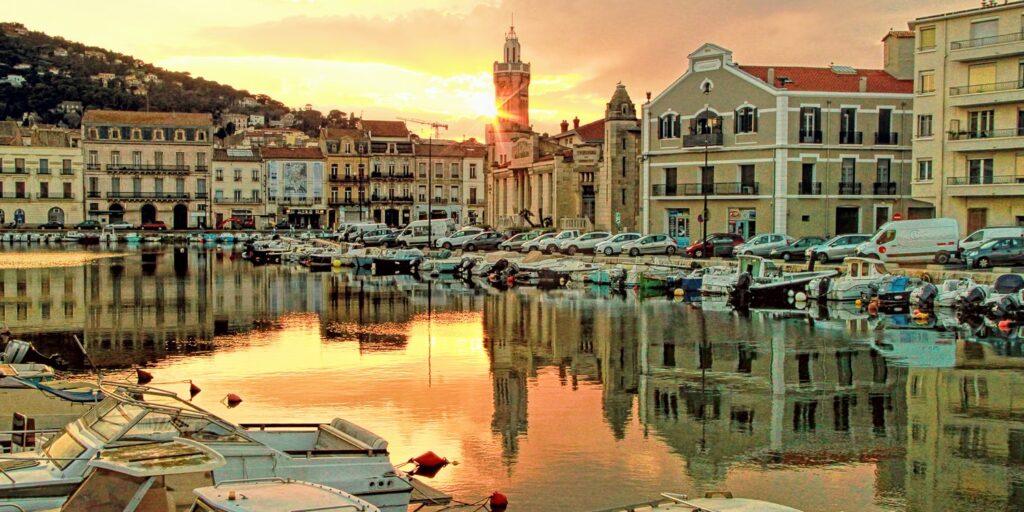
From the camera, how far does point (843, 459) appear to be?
637 inches

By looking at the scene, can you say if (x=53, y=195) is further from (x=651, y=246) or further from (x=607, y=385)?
(x=607, y=385)

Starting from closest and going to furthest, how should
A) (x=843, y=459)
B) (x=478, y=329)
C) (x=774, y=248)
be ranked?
(x=843, y=459) < (x=478, y=329) < (x=774, y=248)

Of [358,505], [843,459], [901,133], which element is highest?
[901,133]

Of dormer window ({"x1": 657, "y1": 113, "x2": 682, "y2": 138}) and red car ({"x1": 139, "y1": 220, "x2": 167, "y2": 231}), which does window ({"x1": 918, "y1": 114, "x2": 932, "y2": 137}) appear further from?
red car ({"x1": 139, "y1": 220, "x2": 167, "y2": 231})

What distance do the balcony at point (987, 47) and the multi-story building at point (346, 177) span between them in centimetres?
6685

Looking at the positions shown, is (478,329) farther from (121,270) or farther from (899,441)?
(121,270)

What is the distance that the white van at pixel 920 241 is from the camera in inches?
1655

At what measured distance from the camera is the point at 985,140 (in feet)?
159

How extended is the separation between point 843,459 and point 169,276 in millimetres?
43984

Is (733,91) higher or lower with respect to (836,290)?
higher

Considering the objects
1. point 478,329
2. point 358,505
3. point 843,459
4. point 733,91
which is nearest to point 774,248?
point 733,91

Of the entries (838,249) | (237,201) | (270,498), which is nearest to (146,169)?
(237,201)

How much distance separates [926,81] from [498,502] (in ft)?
144

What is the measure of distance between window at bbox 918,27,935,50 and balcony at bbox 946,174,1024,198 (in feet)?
21.4
